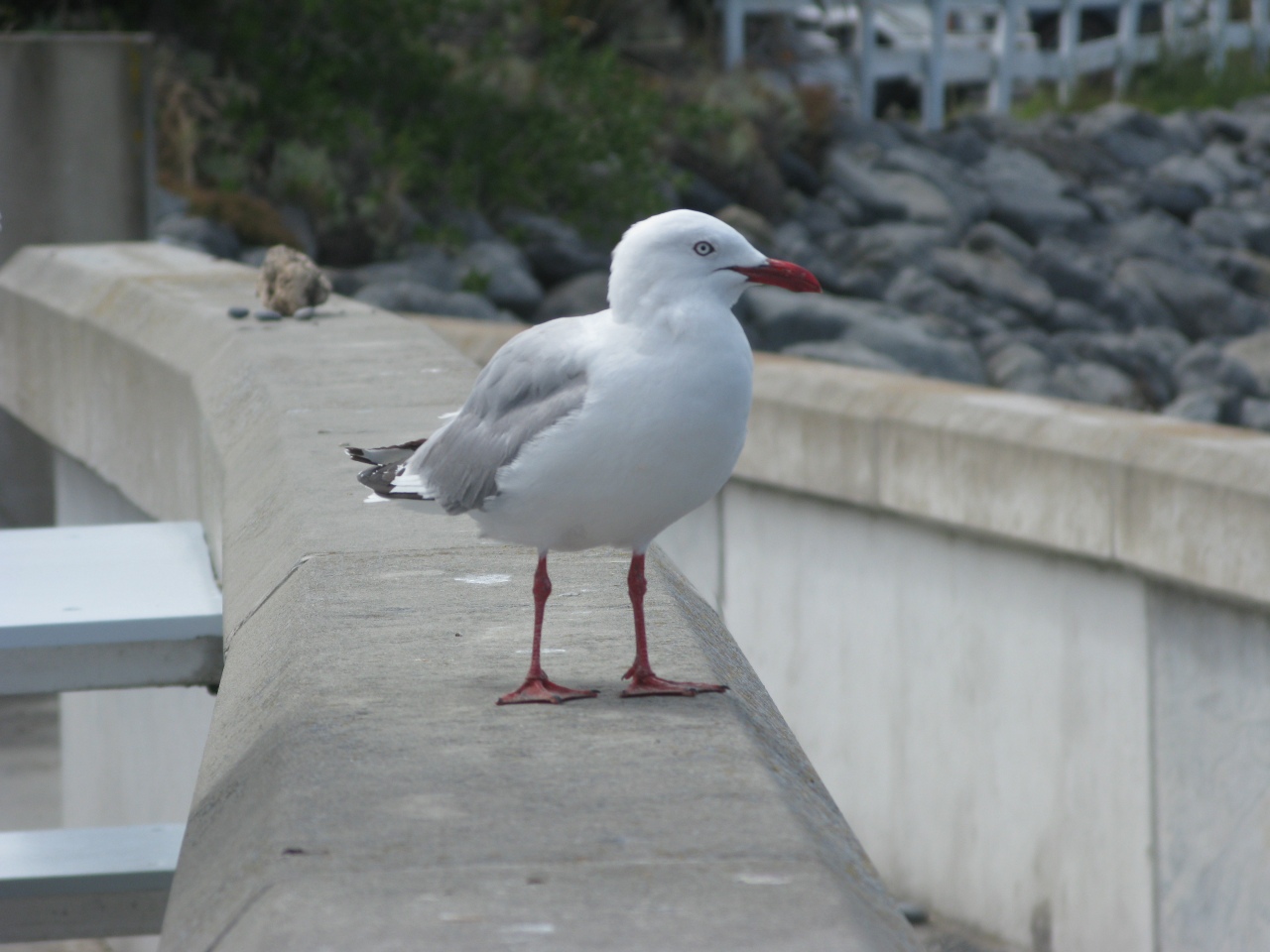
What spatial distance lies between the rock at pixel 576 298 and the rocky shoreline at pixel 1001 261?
0.01 metres

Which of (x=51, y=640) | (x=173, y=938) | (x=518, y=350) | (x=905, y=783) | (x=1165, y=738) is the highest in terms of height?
(x=518, y=350)

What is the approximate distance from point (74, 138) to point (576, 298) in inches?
140

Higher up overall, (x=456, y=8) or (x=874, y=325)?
(x=456, y=8)

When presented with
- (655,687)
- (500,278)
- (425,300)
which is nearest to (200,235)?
(425,300)

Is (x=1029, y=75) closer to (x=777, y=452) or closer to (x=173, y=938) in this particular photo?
(x=777, y=452)

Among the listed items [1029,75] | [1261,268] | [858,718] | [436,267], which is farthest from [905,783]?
[1029,75]

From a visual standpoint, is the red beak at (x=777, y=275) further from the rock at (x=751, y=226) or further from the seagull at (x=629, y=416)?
the rock at (x=751, y=226)

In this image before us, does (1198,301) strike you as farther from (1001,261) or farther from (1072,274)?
(1001,261)

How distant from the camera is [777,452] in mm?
5711

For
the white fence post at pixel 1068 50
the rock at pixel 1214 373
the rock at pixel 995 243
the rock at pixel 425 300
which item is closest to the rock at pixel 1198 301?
the rock at pixel 995 243

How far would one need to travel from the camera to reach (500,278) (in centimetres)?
1061

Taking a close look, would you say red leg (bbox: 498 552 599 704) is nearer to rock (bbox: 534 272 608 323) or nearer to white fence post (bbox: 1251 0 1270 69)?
rock (bbox: 534 272 608 323)

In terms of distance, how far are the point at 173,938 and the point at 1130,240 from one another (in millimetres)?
14045

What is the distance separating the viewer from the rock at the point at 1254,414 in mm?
9406
